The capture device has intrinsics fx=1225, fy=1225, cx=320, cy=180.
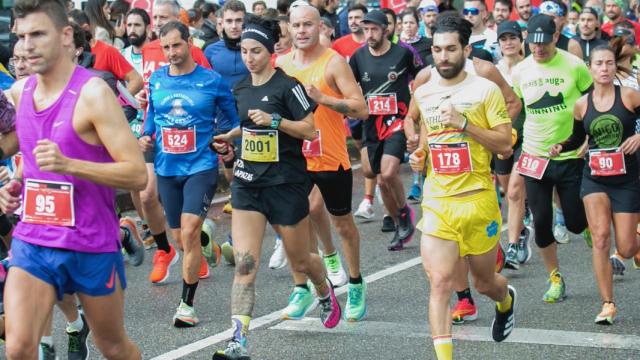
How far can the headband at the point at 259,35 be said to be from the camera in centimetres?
731

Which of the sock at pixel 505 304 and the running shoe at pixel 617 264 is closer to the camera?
the sock at pixel 505 304

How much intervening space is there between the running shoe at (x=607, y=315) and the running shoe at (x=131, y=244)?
11.8ft

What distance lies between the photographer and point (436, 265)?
6461 millimetres

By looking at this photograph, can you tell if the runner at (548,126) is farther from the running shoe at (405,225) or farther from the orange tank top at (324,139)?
the running shoe at (405,225)

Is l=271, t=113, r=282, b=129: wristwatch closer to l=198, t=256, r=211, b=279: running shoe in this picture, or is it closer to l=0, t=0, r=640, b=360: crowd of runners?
l=0, t=0, r=640, b=360: crowd of runners

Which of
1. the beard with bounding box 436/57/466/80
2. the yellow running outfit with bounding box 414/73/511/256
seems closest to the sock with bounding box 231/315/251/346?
the yellow running outfit with bounding box 414/73/511/256

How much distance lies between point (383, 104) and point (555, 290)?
3165mm

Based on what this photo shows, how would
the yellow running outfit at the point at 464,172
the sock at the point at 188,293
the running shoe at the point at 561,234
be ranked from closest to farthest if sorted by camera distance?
the yellow running outfit at the point at 464,172 < the sock at the point at 188,293 < the running shoe at the point at 561,234

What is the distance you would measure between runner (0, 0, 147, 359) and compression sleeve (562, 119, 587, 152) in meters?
4.06

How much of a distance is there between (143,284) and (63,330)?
1.43 meters

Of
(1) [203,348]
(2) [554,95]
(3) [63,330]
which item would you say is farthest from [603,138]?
(3) [63,330]

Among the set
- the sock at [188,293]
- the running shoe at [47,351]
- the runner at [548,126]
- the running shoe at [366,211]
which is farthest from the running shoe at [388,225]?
the running shoe at [47,351]

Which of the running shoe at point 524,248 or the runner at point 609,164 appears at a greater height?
the runner at point 609,164

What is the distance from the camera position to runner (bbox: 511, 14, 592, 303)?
8766 millimetres
